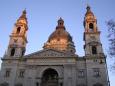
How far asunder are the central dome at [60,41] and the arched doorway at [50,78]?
9.82 meters

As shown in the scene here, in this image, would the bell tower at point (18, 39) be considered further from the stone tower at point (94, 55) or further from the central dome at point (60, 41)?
the stone tower at point (94, 55)

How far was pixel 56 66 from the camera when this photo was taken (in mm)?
34500

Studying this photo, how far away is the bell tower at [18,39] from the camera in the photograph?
37.7 meters

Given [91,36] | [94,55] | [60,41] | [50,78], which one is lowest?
[50,78]

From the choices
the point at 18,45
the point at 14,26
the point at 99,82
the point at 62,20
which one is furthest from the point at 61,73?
→ the point at 62,20

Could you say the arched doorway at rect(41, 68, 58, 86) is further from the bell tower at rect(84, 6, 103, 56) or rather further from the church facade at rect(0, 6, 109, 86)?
the bell tower at rect(84, 6, 103, 56)

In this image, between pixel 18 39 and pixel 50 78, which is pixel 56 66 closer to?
pixel 50 78

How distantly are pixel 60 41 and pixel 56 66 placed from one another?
14.0 metres

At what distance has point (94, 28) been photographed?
1533 inches

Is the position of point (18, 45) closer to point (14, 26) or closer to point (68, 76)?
point (14, 26)

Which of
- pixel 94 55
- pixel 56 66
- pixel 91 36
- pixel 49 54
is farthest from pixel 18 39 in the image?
pixel 94 55

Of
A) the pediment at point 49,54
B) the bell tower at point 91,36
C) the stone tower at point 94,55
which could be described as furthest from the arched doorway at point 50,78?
the bell tower at point 91,36

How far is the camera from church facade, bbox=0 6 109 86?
32.9 m

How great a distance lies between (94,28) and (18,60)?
14758mm
